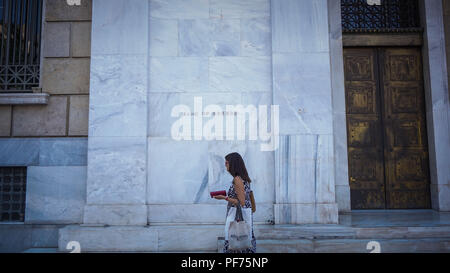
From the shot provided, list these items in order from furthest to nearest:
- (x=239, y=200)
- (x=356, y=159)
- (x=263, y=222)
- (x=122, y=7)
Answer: (x=356, y=159)
(x=122, y=7)
(x=263, y=222)
(x=239, y=200)

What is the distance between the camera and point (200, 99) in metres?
6.95

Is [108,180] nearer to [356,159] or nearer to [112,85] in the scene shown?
[112,85]

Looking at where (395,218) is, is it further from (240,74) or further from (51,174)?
(51,174)

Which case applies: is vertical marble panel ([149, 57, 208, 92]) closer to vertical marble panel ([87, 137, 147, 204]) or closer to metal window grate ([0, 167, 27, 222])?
vertical marble panel ([87, 137, 147, 204])

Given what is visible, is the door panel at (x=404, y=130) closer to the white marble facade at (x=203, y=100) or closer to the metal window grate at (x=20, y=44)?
the white marble facade at (x=203, y=100)

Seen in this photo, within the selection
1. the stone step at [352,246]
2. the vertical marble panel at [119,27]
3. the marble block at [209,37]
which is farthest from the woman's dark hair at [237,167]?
the vertical marble panel at [119,27]

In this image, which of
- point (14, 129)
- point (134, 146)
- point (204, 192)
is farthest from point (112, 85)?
point (204, 192)

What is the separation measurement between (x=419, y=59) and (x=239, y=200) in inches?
256

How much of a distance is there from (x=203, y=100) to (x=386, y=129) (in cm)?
451

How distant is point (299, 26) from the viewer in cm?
695

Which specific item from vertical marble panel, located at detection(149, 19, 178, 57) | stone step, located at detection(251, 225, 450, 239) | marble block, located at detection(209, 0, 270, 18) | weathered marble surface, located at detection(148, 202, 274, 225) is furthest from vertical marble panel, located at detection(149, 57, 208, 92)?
stone step, located at detection(251, 225, 450, 239)

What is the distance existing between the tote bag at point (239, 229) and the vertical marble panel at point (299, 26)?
→ 3743 millimetres

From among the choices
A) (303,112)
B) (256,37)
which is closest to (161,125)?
(256,37)
